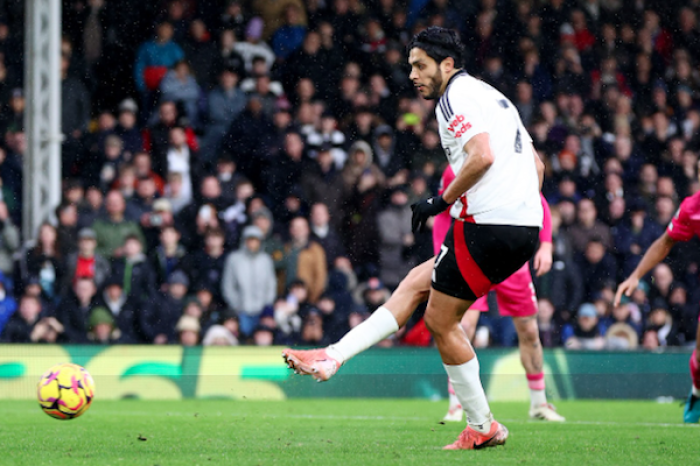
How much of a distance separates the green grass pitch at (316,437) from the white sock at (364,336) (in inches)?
20.5

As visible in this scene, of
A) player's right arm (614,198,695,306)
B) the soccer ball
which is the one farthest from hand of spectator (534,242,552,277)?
the soccer ball

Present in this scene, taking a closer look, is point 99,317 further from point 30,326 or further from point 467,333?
point 467,333

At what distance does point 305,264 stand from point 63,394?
24.0 ft

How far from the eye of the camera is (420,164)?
15078 mm

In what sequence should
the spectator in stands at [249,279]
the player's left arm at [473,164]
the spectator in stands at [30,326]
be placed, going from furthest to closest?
the spectator in stands at [249,279]
the spectator in stands at [30,326]
the player's left arm at [473,164]

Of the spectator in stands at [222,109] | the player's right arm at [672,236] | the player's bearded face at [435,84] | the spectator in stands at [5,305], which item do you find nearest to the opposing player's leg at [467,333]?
the player's right arm at [672,236]

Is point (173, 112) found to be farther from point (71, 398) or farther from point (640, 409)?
point (71, 398)

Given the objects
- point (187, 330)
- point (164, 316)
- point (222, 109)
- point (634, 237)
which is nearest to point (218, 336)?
point (187, 330)

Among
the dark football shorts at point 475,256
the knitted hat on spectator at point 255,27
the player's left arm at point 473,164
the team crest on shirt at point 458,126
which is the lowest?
the dark football shorts at point 475,256

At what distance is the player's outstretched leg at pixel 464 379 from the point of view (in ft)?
19.1

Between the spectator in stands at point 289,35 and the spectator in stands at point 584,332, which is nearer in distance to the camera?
the spectator in stands at point 584,332

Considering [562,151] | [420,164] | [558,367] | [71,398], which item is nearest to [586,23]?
[562,151]

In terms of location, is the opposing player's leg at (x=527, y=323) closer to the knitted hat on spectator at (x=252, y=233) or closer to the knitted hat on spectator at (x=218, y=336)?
the knitted hat on spectator at (x=218, y=336)

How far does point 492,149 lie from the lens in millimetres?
5707
